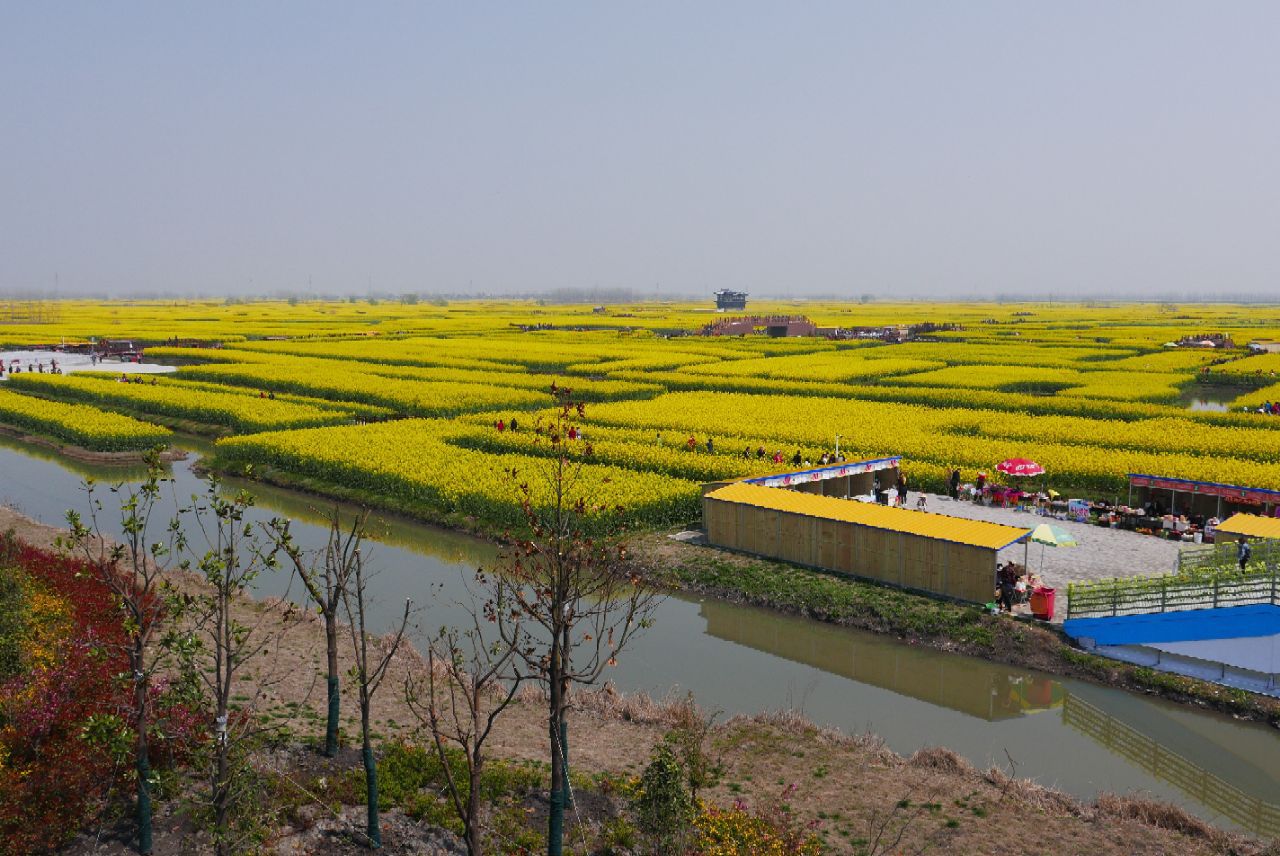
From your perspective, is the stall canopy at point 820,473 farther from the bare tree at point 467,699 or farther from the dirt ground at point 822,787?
the dirt ground at point 822,787

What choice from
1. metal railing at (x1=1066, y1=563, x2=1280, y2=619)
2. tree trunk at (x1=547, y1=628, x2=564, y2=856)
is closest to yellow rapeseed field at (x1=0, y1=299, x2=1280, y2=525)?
tree trunk at (x1=547, y1=628, x2=564, y2=856)

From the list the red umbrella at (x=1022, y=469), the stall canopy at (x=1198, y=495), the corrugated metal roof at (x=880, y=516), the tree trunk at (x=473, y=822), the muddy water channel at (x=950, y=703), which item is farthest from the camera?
the red umbrella at (x=1022, y=469)

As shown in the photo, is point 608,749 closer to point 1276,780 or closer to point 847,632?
point 847,632

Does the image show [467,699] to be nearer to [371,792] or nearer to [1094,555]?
[371,792]

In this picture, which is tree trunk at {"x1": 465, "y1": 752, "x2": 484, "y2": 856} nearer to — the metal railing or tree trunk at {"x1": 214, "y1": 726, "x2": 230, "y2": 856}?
tree trunk at {"x1": 214, "y1": 726, "x2": 230, "y2": 856}

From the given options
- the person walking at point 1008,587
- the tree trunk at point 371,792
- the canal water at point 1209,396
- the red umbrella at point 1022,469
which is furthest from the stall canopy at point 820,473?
the canal water at point 1209,396

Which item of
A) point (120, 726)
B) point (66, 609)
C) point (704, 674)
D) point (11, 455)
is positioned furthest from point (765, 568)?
point (11, 455)
